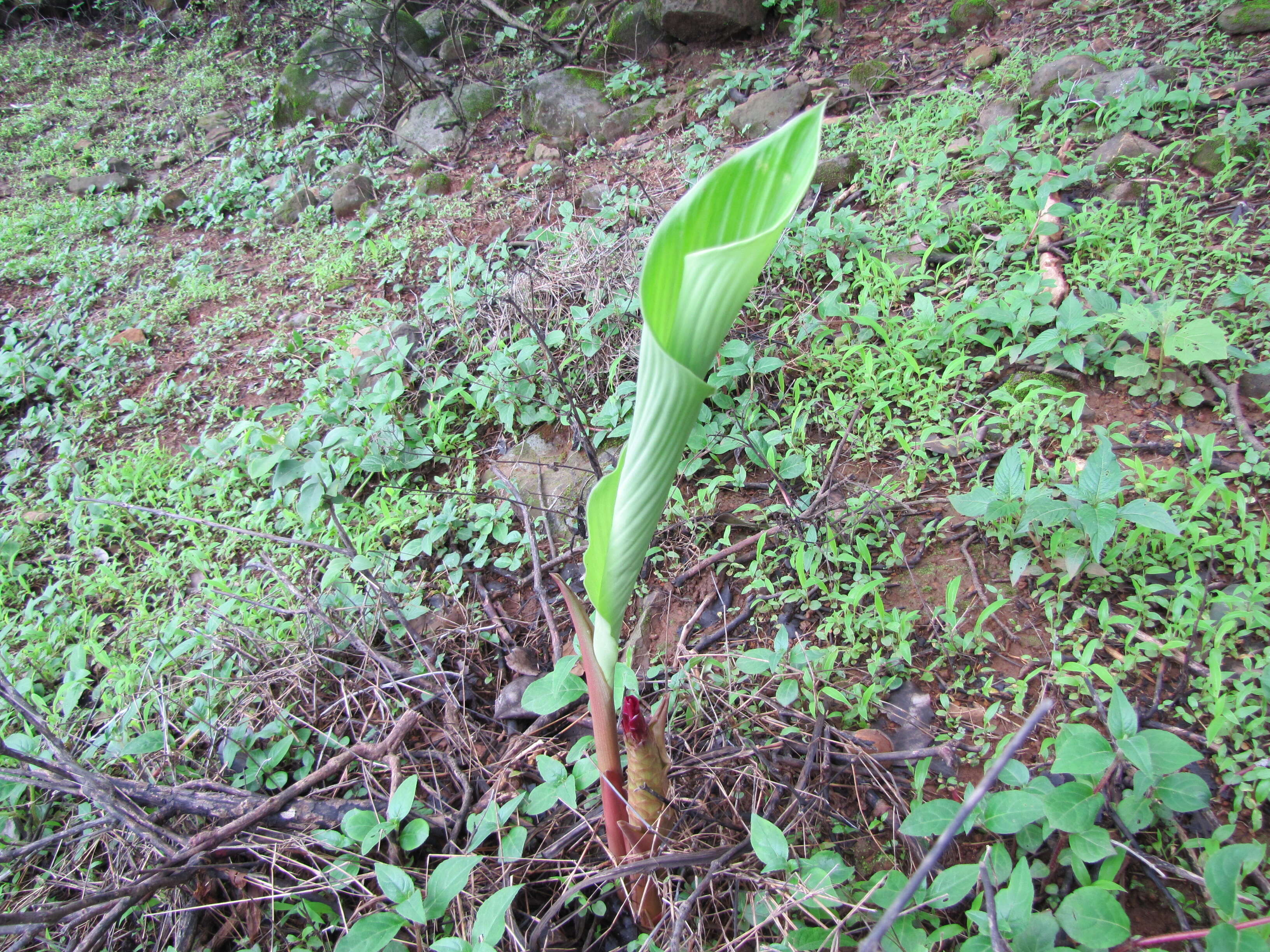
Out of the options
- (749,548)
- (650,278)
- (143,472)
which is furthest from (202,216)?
(650,278)

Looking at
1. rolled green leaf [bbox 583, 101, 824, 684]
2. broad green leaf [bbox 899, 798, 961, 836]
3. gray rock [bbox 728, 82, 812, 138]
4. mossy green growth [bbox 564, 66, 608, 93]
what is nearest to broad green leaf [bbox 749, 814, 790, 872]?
broad green leaf [bbox 899, 798, 961, 836]

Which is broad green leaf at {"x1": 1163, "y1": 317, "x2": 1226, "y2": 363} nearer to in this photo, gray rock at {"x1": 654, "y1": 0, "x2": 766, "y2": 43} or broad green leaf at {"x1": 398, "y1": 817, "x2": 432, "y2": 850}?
broad green leaf at {"x1": 398, "y1": 817, "x2": 432, "y2": 850}

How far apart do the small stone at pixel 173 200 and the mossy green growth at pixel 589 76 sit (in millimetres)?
3055

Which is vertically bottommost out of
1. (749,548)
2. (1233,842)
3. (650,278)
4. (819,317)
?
(1233,842)

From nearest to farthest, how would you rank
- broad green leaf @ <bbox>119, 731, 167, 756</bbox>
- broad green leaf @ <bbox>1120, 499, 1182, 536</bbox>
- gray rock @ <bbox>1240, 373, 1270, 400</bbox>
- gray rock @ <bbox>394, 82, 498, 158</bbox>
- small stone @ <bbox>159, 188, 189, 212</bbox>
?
broad green leaf @ <bbox>1120, 499, 1182, 536</bbox>, broad green leaf @ <bbox>119, 731, 167, 756</bbox>, gray rock @ <bbox>1240, 373, 1270, 400</bbox>, gray rock @ <bbox>394, 82, 498, 158</bbox>, small stone @ <bbox>159, 188, 189, 212</bbox>

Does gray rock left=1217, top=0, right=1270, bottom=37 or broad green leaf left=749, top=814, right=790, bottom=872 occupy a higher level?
gray rock left=1217, top=0, right=1270, bottom=37

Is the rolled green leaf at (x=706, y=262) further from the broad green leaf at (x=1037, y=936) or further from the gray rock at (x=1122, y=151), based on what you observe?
the gray rock at (x=1122, y=151)

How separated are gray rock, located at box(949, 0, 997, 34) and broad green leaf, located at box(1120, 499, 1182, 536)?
382cm

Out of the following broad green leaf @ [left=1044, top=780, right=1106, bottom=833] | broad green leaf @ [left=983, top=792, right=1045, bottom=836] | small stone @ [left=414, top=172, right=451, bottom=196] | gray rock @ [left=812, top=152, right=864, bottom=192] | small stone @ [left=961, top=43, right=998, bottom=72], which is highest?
small stone @ [left=414, top=172, right=451, bottom=196]

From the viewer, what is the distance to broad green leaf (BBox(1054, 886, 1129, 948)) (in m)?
0.89

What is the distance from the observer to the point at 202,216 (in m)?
4.86

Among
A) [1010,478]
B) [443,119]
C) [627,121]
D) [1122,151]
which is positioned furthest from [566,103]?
[1010,478]

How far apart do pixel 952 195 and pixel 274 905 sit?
3049 mm

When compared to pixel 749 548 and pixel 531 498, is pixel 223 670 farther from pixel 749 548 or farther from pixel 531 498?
pixel 749 548
